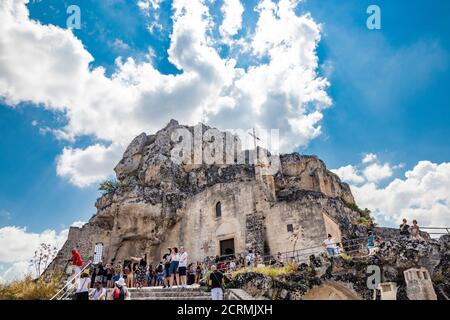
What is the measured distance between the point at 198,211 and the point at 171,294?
1331cm

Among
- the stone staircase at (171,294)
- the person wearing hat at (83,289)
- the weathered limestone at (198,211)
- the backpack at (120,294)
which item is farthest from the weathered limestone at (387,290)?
the person wearing hat at (83,289)

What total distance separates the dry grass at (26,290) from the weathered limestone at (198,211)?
11571 mm

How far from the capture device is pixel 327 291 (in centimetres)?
1222

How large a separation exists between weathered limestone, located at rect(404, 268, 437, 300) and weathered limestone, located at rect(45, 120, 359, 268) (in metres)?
7.59

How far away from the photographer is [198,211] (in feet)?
79.0

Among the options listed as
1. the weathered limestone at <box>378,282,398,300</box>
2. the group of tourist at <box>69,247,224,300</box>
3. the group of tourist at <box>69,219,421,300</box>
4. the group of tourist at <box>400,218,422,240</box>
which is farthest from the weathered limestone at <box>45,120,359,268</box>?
the weathered limestone at <box>378,282,398,300</box>

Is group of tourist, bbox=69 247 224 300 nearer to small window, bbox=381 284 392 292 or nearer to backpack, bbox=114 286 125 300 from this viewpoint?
backpack, bbox=114 286 125 300

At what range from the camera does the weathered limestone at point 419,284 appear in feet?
33.7

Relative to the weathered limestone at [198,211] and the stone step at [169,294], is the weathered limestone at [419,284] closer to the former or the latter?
the stone step at [169,294]

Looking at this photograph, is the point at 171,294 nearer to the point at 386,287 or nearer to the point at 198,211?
the point at 386,287

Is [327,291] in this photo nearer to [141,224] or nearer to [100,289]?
[100,289]
